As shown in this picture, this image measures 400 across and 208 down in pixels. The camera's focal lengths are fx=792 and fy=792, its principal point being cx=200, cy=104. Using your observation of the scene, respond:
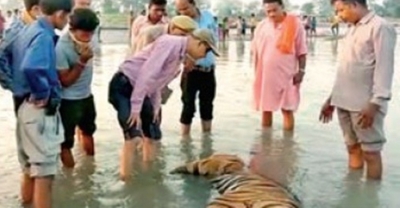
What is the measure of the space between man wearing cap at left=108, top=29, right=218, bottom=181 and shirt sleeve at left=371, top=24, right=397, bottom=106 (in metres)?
1.32

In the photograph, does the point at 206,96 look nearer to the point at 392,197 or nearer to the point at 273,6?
the point at 273,6

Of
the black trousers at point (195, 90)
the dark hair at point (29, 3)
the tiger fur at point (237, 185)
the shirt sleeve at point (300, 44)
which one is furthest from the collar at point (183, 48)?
the shirt sleeve at point (300, 44)

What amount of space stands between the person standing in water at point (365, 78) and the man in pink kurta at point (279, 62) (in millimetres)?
2151

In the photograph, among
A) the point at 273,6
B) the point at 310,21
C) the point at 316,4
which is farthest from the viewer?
the point at 316,4

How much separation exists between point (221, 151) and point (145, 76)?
199 centimetres

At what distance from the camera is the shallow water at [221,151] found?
19.7ft

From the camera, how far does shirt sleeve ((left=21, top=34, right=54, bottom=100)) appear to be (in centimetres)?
482

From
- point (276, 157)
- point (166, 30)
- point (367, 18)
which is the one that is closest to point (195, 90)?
point (276, 157)

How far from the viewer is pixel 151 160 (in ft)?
24.0

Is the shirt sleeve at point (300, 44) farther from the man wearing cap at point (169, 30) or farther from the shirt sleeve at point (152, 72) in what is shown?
the shirt sleeve at point (152, 72)

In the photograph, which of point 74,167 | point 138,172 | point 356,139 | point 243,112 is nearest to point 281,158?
point 356,139

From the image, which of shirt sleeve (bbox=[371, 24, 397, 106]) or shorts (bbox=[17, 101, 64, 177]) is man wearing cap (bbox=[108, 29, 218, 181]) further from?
shirt sleeve (bbox=[371, 24, 397, 106])

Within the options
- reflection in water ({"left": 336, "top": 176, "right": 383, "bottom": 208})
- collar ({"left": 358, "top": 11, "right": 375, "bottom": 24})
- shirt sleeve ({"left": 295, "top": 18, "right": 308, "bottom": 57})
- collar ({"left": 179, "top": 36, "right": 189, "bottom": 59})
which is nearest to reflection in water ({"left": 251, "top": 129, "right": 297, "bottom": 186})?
reflection in water ({"left": 336, "top": 176, "right": 383, "bottom": 208})

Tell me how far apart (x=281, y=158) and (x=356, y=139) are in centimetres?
101
